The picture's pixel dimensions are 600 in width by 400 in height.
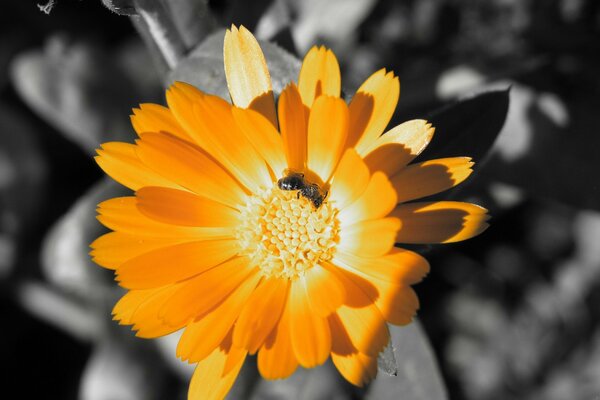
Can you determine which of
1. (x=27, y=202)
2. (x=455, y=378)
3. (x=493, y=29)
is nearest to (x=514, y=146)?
(x=493, y=29)

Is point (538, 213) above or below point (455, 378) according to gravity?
above

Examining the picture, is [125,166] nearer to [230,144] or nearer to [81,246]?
[230,144]

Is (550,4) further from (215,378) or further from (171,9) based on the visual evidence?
(215,378)

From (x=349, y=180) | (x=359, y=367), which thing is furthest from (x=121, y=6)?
(x=359, y=367)

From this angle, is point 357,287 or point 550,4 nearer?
point 357,287

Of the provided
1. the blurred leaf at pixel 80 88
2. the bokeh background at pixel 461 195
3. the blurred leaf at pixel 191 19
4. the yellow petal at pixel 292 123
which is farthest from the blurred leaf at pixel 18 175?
the yellow petal at pixel 292 123

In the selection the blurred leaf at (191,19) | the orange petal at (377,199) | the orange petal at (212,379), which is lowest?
the orange petal at (212,379)

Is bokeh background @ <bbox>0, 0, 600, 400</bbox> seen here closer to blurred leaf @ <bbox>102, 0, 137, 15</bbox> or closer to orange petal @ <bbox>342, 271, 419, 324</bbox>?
blurred leaf @ <bbox>102, 0, 137, 15</bbox>

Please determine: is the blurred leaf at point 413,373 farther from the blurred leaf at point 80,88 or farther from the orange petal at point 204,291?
the blurred leaf at point 80,88
